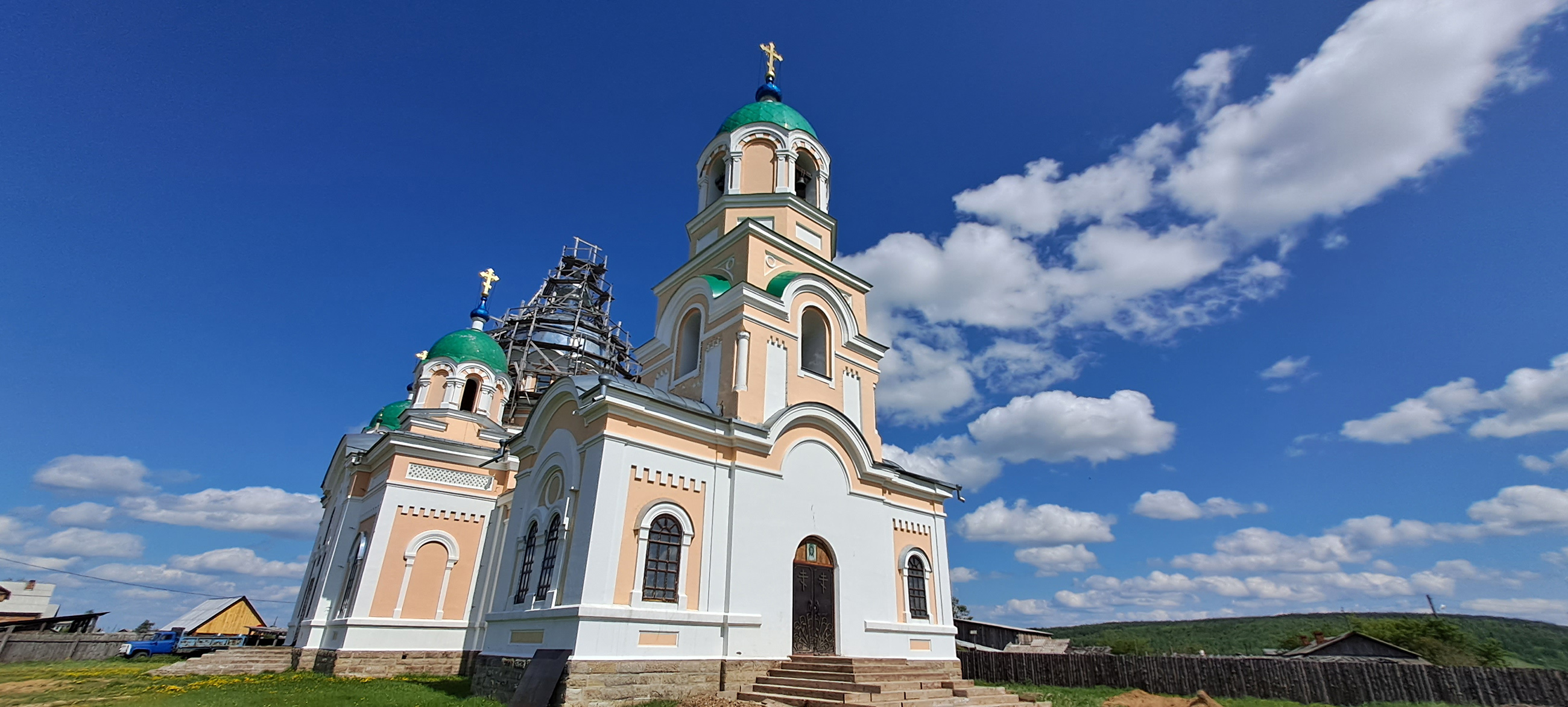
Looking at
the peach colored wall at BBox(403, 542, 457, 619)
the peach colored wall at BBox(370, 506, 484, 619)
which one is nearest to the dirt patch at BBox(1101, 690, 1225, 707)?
the peach colored wall at BBox(370, 506, 484, 619)

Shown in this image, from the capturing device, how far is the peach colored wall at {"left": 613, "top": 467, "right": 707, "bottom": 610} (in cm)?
1065

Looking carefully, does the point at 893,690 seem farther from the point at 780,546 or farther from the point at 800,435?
the point at 800,435

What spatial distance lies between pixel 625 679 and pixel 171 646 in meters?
27.3

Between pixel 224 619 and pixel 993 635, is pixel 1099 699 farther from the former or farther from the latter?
pixel 224 619

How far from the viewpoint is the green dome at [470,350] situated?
68.6 ft

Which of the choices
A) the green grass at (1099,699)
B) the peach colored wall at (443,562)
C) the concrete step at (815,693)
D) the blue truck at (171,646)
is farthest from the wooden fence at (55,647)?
the green grass at (1099,699)

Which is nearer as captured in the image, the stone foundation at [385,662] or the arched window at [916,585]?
the arched window at [916,585]

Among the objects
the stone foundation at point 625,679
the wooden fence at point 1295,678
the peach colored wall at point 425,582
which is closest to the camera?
the stone foundation at point 625,679

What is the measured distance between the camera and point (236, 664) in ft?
52.7

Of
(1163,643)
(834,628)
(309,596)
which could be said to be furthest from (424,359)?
(1163,643)

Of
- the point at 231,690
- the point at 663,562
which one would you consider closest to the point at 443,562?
the point at 231,690

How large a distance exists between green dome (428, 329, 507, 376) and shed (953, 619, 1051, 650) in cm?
1905

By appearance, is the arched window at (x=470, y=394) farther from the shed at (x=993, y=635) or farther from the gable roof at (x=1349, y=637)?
the gable roof at (x=1349, y=637)

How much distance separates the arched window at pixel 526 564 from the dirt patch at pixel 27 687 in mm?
9752
